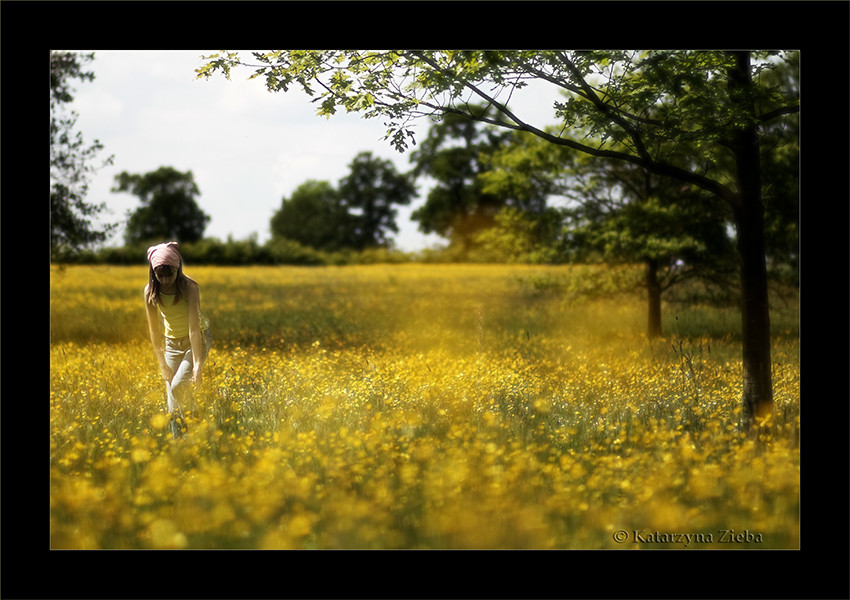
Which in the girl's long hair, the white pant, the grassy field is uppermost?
the girl's long hair

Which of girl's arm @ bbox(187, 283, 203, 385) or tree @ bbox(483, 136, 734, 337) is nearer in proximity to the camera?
girl's arm @ bbox(187, 283, 203, 385)

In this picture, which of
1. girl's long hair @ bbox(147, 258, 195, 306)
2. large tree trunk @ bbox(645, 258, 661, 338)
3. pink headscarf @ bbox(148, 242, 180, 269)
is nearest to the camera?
pink headscarf @ bbox(148, 242, 180, 269)

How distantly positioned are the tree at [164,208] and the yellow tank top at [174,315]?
291 centimetres

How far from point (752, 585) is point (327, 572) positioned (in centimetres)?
318

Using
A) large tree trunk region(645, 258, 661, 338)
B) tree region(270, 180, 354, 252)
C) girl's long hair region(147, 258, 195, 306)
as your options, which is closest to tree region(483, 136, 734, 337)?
large tree trunk region(645, 258, 661, 338)

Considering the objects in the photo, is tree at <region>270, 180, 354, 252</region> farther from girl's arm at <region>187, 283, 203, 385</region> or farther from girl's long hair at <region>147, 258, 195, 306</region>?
girl's arm at <region>187, 283, 203, 385</region>

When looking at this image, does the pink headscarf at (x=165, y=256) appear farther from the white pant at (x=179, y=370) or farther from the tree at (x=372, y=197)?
the tree at (x=372, y=197)

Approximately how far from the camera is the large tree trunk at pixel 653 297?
473 inches

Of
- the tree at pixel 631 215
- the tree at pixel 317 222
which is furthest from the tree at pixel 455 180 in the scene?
the tree at pixel 317 222

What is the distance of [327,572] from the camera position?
475 cm

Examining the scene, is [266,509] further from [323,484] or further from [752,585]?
[752,585]

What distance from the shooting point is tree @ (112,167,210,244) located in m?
8.76

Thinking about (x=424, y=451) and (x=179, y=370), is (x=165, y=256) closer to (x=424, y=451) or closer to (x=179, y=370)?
(x=179, y=370)
